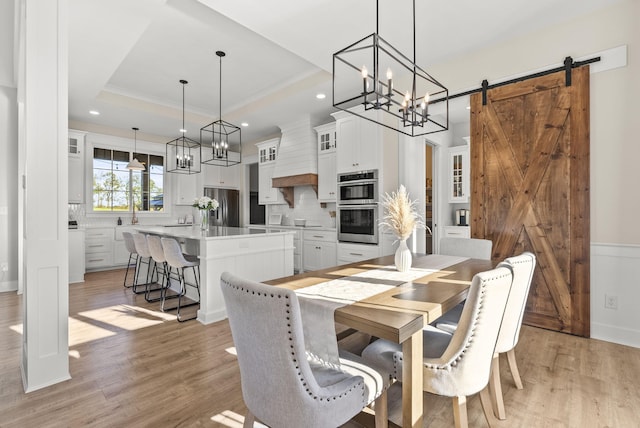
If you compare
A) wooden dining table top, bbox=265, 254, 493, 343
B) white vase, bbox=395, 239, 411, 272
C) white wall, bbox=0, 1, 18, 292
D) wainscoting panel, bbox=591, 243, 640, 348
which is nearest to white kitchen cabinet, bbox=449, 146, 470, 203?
wainscoting panel, bbox=591, 243, 640, 348

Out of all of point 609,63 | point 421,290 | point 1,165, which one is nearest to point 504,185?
point 609,63

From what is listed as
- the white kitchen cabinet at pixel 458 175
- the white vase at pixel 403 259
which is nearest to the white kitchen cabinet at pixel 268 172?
the white kitchen cabinet at pixel 458 175

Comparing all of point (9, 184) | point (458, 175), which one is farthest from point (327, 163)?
point (9, 184)

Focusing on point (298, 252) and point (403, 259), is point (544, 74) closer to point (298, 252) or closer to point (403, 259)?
point (403, 259)

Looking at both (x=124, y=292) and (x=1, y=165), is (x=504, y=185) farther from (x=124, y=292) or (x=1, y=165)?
(x=1, y=165)

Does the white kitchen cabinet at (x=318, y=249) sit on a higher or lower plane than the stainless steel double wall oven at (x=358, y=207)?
lower

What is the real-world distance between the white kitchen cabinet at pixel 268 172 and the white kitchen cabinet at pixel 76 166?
129 inches

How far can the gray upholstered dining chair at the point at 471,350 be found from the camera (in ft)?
4.12

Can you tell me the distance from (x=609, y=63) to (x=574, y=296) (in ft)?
6.80

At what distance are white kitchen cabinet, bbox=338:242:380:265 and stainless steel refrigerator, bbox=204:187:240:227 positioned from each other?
3977 mm

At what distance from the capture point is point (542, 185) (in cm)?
304

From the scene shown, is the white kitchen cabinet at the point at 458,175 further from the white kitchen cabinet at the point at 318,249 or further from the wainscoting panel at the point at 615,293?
the wainscoting panel at the point at 615,293

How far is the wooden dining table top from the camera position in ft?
3.96

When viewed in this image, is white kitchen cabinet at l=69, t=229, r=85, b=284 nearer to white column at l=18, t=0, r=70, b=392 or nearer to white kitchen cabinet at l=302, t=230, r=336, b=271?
white column at l=18, t=0, r=70, b=392
